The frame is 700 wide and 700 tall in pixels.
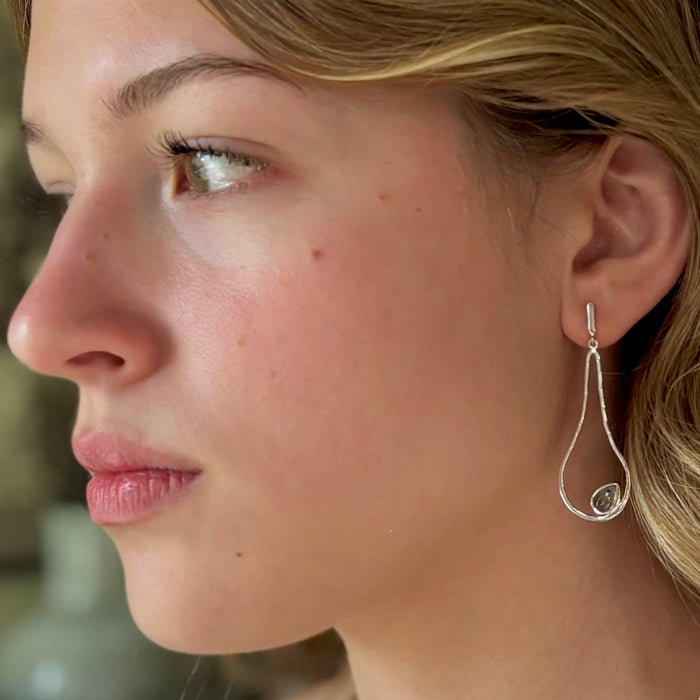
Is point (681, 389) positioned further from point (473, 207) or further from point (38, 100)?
point (38, 100)

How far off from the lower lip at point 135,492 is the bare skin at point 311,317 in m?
0.02

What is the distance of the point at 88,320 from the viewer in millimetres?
863

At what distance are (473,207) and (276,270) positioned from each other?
0.18m

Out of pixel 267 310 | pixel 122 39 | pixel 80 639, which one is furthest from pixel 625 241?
pixel 80 639

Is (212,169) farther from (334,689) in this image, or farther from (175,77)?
(334,689)

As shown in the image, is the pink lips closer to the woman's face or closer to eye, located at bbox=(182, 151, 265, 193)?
the woman's face

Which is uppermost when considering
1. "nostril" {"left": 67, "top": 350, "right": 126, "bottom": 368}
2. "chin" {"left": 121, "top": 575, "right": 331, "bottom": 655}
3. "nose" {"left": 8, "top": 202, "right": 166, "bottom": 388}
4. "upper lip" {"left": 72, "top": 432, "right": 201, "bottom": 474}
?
"nose" {"left": 8, "top": 202, "right": 166, "bottom": 388}

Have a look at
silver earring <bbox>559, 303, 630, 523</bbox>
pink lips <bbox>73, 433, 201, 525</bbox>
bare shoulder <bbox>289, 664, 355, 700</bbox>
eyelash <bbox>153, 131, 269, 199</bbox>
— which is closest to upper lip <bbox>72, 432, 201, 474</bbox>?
pink lips <bbox>73, 433, 201, 525</bbox>

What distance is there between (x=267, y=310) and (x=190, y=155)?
6.1 inches

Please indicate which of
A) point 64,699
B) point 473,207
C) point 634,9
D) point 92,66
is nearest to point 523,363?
point 473,207

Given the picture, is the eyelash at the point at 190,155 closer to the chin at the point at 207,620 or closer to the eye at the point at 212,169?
the eye at the point at 212,169

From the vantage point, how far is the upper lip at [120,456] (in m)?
0.88

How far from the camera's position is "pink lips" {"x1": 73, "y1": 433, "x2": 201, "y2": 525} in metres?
0.89

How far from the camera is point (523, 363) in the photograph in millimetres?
926
